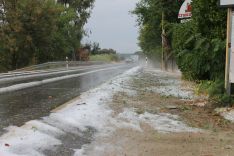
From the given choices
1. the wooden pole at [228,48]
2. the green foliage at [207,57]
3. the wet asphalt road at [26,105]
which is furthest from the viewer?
the green foliage at [207,57]

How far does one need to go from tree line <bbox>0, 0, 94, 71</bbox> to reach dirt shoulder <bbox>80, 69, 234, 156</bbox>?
136 feet

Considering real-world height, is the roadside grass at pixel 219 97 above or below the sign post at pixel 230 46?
below

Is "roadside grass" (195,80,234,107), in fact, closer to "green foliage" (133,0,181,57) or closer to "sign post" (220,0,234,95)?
"sign post" (220,0,234,95)

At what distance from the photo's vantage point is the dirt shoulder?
23.5 ft

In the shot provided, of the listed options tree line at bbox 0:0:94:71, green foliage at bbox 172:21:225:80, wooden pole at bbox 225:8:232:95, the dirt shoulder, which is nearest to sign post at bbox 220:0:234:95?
wooden pole at bbox 225:8:232:95

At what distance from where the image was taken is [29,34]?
2235 inches

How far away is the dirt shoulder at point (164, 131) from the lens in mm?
7172

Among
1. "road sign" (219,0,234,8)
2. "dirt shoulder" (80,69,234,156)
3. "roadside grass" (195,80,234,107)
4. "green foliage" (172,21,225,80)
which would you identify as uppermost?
"road sign" (219,0,234,8)

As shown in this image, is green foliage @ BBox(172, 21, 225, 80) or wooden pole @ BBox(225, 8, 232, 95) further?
green foliage @ BBox(172, 21, 225, 80)

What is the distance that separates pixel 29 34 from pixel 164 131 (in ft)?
163

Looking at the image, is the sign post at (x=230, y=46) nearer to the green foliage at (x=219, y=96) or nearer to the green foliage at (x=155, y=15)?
the green foliage at (x=219, y=96)

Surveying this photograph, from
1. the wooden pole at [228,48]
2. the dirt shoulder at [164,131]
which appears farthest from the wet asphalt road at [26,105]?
the wooden pole at [228,48]

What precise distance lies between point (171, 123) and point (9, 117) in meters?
3.35

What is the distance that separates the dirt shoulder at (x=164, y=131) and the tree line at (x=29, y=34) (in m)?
41.4
